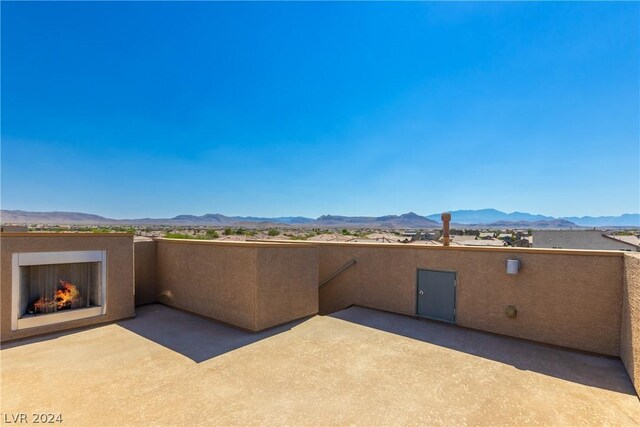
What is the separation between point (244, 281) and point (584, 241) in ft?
60.4

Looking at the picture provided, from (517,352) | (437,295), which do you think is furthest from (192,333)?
(517,352)

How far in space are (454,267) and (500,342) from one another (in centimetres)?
188

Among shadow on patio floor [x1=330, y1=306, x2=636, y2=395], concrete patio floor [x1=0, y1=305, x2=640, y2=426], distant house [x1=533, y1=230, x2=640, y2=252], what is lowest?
shadow on patio floor [x1=330, y1=306, x2=636, y2=395]

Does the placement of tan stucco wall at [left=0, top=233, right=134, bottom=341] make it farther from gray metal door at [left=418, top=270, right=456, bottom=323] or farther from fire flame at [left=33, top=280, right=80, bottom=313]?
gray metal door at [left=418, top=270, right=456, bottom=323]

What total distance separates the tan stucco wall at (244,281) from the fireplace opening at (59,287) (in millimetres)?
2078

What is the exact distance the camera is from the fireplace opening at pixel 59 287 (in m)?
6.86

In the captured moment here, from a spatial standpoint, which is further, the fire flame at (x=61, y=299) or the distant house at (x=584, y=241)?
the distant house at (x=584, y=241)

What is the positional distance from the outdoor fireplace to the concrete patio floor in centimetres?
61

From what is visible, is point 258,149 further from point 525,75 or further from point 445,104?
point 525,75

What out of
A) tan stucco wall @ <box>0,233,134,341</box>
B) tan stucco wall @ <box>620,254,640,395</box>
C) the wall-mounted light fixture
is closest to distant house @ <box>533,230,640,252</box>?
tan stucco wall @ <box>620,254,640,395</box>

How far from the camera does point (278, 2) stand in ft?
39.5

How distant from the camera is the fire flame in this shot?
6.94 metres

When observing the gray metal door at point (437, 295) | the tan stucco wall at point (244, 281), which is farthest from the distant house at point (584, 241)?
the tan stucco wall at point (244, 281)

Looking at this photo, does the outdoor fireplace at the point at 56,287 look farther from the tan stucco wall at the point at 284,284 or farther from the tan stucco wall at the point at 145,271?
the tan stucco wall at the point at 284,284
